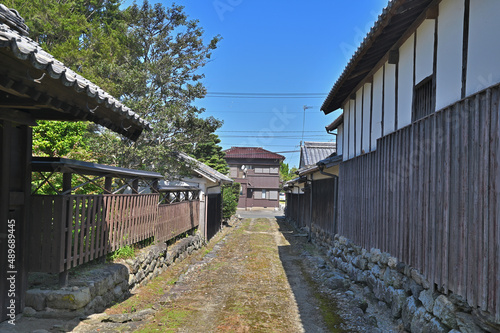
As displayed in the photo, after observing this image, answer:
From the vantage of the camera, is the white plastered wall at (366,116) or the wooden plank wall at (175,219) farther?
the wooden plank wall at (175,219)

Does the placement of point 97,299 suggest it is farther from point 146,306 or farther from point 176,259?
point 176,259

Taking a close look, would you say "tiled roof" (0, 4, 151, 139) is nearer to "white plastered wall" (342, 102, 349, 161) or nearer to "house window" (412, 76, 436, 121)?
"house window" (412, 76, 436, 121)

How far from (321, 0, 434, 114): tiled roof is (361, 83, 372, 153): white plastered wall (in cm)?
39

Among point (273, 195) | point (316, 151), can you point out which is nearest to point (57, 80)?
point (316, 151)

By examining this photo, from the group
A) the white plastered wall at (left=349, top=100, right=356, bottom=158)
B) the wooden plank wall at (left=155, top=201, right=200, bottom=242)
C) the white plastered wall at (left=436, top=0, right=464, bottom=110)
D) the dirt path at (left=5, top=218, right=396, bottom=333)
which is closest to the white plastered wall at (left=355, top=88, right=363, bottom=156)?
the white plastered wall at (left=349, top=100, right=356, bottom=158)

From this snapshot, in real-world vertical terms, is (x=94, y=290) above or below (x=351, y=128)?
below

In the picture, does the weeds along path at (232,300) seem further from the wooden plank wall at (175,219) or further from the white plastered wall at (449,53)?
the white plastered wall at (449,53)

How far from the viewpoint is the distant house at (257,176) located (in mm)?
45625

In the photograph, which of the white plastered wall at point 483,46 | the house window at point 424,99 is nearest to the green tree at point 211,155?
the house window at point 424,99

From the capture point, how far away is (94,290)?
561 cm

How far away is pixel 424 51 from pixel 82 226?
22.3 feet

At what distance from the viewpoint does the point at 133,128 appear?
191 inches

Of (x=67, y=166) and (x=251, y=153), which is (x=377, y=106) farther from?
(x=251, y=153)

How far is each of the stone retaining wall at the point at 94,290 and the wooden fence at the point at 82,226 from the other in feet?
1.08
